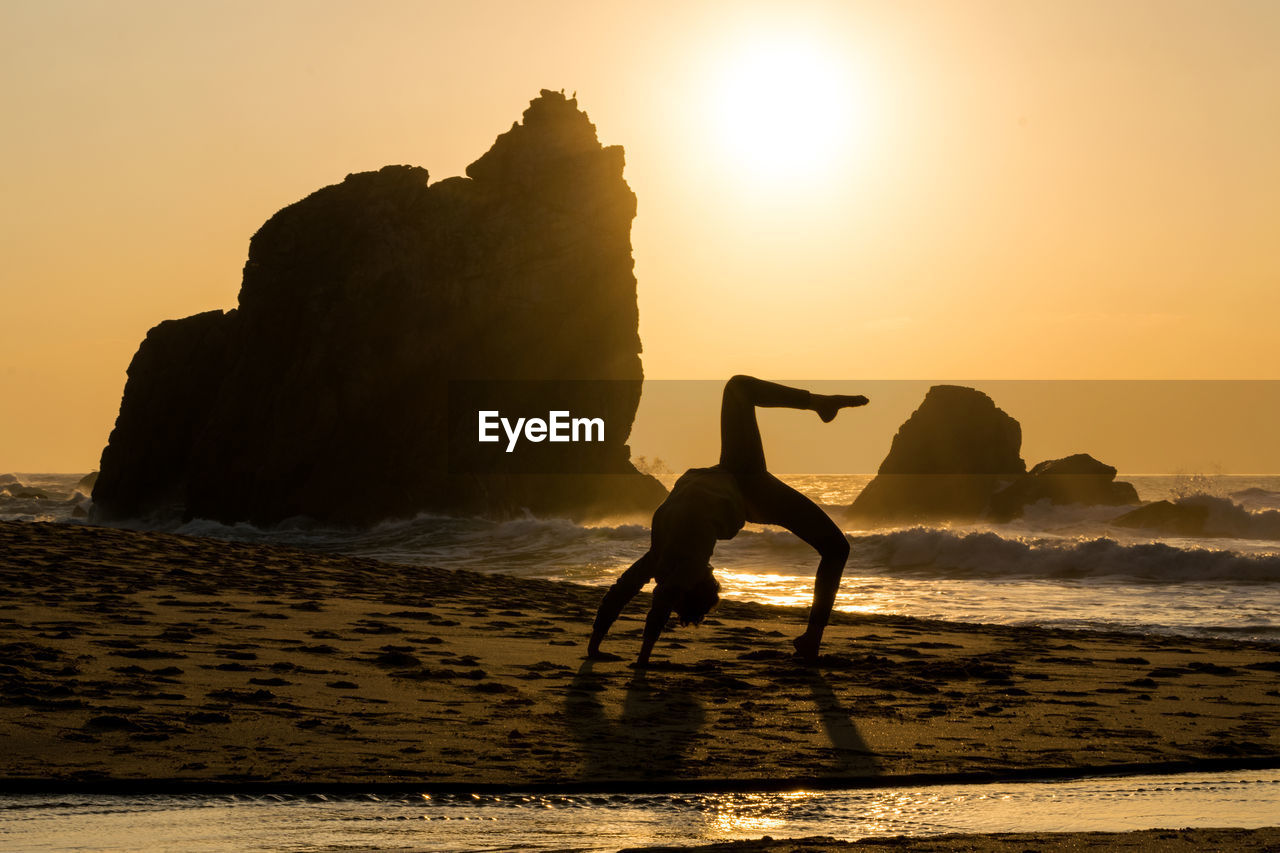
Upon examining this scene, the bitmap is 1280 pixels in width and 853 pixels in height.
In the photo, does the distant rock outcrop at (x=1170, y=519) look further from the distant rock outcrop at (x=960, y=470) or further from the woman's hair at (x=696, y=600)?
the woman's hair at (x=696, y=600)

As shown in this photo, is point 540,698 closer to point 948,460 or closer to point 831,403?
point 831,403

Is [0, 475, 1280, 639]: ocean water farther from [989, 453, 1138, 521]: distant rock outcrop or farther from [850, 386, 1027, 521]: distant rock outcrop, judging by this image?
[850, 386, 1027, 521]: distant rock outcrop

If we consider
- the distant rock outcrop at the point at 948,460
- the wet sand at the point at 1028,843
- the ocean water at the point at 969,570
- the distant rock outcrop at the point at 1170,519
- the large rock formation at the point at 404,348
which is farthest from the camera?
the distant rock outcrop at the point at 948,460

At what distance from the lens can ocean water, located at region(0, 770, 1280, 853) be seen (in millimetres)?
4719

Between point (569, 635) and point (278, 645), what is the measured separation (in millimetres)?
2865

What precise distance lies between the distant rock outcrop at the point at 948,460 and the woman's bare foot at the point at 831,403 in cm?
6241

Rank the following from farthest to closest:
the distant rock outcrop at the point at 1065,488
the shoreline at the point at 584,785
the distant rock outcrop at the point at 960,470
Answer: the distant rock outcrop at the point at 960,470, the distant rock outcrop at the point at 1065,488, the shoreline at the point at 584,785

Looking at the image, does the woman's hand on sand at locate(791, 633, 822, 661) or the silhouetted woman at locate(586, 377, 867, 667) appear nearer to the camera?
the silhouetted woman at locate(586, 377, 867, 667)

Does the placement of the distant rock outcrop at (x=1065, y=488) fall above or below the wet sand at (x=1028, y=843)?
above

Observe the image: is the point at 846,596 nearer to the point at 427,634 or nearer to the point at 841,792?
the point at 427,634

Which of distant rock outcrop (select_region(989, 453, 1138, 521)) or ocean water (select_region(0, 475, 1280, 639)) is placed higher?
distant rock outcrop (select_region(989, 453, 1138, 521))

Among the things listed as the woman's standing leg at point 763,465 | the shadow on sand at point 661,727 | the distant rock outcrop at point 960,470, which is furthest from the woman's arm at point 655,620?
the distant rock outcrop at point 960,470

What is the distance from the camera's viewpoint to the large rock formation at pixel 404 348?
58.7 m

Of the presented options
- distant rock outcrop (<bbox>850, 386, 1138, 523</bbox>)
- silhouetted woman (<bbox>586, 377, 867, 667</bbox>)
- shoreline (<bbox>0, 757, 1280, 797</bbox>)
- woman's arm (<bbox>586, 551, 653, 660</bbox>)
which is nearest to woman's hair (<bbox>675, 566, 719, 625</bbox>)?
silhouetted woman (<bbox>586, 377, 867, 667</bbox>)
